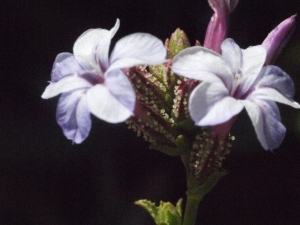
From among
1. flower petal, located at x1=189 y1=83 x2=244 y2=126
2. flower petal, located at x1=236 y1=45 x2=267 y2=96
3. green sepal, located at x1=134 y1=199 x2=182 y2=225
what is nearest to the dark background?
green sepal, located at x1=134 y1=199 x2=182 y2=225

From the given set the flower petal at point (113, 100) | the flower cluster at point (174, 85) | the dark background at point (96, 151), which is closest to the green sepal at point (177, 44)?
the flower cluster at point (174, 85)

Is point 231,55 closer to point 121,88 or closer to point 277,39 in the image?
point 277,39

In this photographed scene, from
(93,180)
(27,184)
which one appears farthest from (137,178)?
(27,184)

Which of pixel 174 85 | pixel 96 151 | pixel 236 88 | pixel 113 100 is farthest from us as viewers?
pixel 96 151

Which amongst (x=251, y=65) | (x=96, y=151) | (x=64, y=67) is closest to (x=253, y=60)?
(x=251, y=65)

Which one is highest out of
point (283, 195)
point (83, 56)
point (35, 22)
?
point (83, 56)

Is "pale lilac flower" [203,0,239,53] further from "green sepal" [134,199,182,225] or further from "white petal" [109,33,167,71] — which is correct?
"green sepal" [134,199,182,225]

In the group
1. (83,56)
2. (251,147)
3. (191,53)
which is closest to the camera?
(191,53)

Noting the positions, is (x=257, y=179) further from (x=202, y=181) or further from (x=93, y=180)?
(x=202, y=181)
